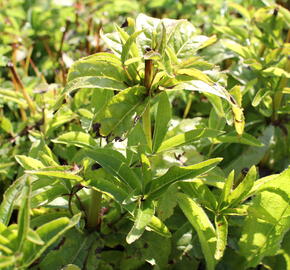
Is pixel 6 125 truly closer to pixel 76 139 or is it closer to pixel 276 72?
pixel 76 139

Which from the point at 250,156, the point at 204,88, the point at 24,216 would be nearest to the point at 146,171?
the point at 204,88

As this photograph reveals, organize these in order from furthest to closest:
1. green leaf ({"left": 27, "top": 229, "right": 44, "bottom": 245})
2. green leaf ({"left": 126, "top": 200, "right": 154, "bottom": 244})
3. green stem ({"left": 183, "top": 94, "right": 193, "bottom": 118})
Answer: green stem ({"left": 183, "top": 94, "right": 193, "bottom": 118}) < green leaf ({"left": 126, "top": 200, "right": 154, "bottom": 244}) < green leaf ({"left": 27, "top": 229, "right": 44, "bottom": 245})

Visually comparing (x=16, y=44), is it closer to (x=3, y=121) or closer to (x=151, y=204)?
(x=3, y=121)

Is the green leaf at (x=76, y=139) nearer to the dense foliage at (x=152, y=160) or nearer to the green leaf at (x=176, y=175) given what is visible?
the dense foliage at (x=152, y=160)

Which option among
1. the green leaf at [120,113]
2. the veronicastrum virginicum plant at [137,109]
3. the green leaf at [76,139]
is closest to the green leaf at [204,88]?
the veronicastrum virginicum plant at [137,109]

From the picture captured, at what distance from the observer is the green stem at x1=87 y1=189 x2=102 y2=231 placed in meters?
1.37

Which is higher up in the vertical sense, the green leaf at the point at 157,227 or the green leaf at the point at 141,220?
the green leaf at the point at 141,220

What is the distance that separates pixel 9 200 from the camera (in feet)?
3.91

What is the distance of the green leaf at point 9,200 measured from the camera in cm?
117

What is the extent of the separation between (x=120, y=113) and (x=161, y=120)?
0.74 ft

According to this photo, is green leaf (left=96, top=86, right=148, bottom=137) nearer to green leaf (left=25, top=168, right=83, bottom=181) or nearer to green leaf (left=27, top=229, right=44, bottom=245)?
green leaf (left=25, top=168, right=83, bottom=181)

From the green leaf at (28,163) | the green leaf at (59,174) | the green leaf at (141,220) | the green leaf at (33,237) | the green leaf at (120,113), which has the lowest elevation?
the green leaf at (141,220)

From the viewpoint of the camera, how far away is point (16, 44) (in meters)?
2.18

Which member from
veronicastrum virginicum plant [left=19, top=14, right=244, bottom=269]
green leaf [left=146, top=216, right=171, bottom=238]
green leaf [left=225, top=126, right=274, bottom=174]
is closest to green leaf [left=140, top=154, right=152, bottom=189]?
veronicastrum virginicum plant [left=19, top=14, right=244, bottom=269]
